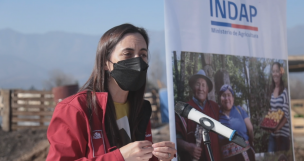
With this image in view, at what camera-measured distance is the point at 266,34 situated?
10.5 feet

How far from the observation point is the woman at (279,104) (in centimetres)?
323

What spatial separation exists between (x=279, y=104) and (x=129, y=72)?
207 cm

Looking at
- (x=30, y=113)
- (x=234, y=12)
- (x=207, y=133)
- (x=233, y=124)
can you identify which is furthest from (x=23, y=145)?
(x=207, y=133)

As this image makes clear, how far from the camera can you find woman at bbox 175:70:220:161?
2482 mm

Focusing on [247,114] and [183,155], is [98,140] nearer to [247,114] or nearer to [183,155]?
[183,155]

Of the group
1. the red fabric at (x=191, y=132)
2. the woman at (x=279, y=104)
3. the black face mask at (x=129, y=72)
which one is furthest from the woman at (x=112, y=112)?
the woman at (x=279, y=104)

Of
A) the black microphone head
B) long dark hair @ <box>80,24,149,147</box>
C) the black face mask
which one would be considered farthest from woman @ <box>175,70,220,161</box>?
the black face mask

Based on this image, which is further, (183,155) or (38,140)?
(38,140)

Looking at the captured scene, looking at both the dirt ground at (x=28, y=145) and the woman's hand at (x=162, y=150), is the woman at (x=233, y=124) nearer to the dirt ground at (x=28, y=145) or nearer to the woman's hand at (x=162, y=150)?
the woman's hand at (x=162, y=150)

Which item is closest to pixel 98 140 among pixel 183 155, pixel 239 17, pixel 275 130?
pixel 183 155

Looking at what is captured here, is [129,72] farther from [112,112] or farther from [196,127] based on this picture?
[196,127]

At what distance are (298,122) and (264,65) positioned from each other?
25.3ft

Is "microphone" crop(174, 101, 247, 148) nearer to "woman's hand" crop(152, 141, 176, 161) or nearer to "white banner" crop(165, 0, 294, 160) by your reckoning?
"woman's hand" crop(152, 141, 176, 161)

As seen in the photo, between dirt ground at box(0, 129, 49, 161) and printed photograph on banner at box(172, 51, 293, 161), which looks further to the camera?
dirt ground at box(0, 129, 49, 161)
